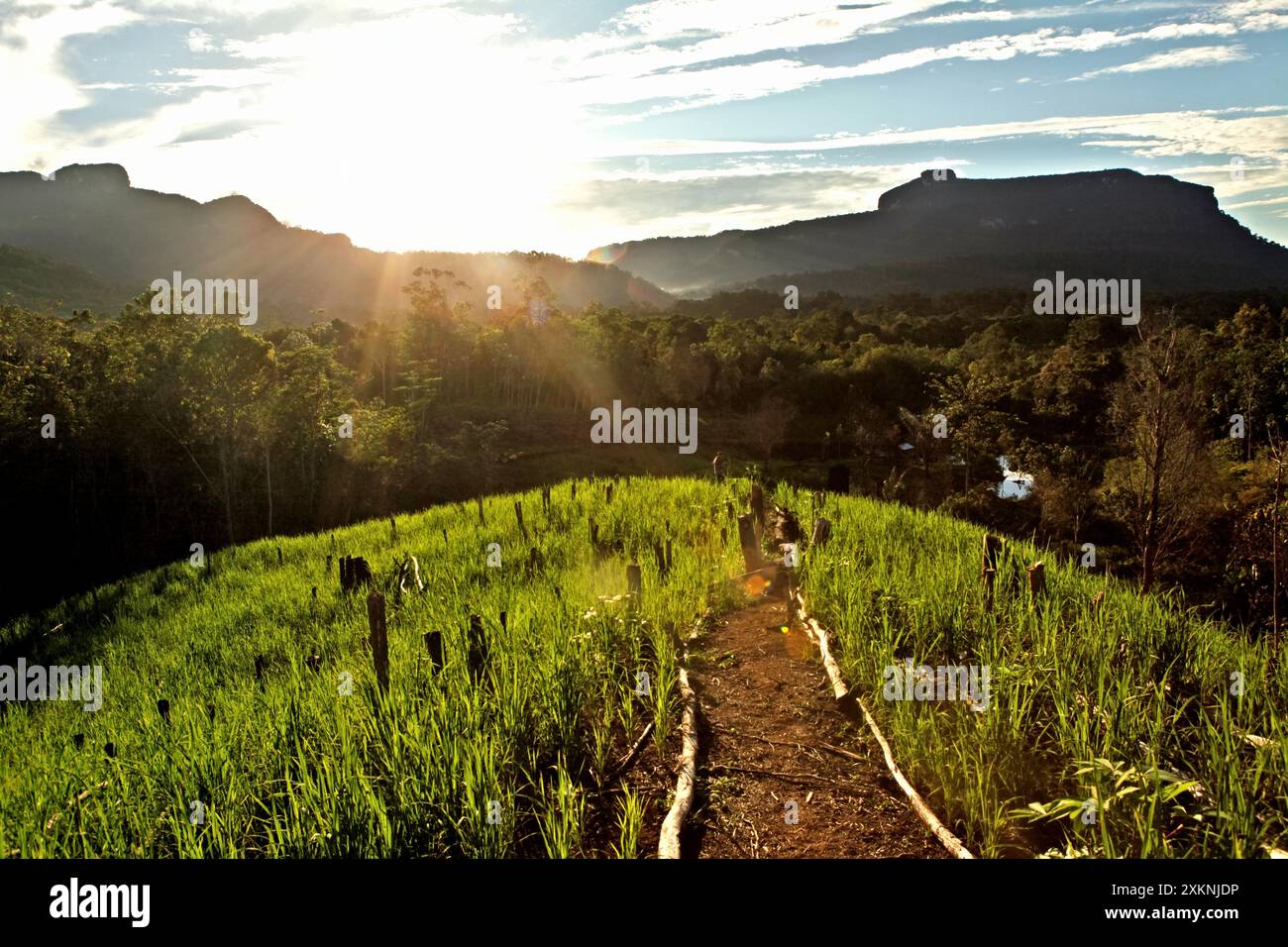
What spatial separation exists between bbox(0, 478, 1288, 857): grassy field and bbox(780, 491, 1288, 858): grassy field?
0.02 metres

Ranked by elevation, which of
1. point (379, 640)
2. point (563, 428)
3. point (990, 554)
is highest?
point (563, 428)

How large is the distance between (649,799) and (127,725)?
206 inches

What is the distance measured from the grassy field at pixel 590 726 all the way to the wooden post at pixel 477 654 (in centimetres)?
12

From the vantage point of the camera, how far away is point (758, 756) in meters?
4.78

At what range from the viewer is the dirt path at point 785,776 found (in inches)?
151

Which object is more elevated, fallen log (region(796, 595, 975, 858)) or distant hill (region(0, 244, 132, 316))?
distant hill (region(0, 244, 132, 316))

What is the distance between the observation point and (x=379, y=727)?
4.51m

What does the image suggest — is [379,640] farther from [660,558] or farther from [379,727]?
[660,558]

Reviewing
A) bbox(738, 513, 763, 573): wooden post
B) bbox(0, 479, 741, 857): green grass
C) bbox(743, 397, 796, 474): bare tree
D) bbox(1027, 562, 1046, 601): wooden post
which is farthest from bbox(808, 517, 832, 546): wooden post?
bbox(743, 397, 796, 474): bare tree

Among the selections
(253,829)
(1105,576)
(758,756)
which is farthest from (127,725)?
(1105,576)

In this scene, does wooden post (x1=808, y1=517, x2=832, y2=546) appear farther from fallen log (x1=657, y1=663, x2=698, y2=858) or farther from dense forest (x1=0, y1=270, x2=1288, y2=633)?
fallen log (x1=657, y1=663, x2=698, y2=858)

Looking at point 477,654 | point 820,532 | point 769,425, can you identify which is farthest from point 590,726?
point 769,425

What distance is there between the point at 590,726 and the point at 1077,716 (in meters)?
3.27

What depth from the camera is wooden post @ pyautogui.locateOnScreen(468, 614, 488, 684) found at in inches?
207
